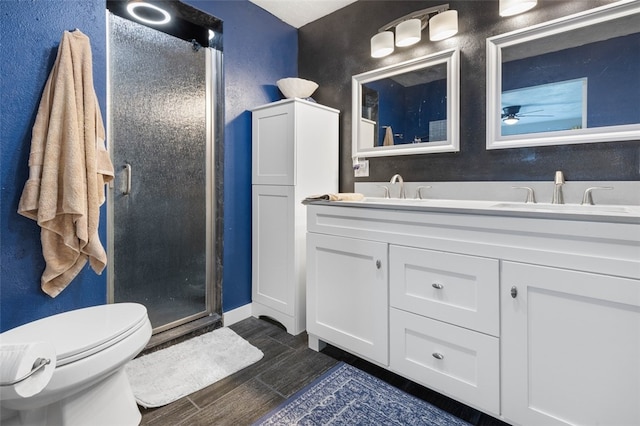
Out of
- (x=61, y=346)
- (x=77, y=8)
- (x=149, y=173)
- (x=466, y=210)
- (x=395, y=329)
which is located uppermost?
(x=77, y=8)

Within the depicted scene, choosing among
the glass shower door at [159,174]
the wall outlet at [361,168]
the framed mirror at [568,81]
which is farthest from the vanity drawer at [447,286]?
the glass shower door at [159,174]

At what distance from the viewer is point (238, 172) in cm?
233

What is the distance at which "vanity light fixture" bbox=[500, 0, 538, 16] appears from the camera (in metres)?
1.60

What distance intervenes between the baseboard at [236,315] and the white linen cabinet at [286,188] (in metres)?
0.05

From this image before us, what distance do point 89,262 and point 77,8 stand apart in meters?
1.16

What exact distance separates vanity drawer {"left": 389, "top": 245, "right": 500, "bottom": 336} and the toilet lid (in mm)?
1121

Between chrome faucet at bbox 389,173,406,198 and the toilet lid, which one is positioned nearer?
the toilet lid

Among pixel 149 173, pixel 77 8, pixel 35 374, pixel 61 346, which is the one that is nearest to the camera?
pixel 35 374

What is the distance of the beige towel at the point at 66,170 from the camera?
1297 mm

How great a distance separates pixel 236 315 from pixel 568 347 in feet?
6.34

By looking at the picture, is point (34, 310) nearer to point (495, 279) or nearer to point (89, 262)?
point (89, 262)

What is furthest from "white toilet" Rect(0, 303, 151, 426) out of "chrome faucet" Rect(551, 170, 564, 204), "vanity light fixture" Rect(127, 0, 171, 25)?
"chrome faucet" Rect(551, 170, 564, 204)

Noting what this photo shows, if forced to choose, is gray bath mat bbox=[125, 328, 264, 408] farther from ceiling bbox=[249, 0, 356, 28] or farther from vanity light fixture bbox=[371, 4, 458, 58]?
ceiling bbox=[249, 0, 356, 28]

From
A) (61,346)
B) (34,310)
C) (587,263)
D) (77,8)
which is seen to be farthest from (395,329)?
(77,8)
